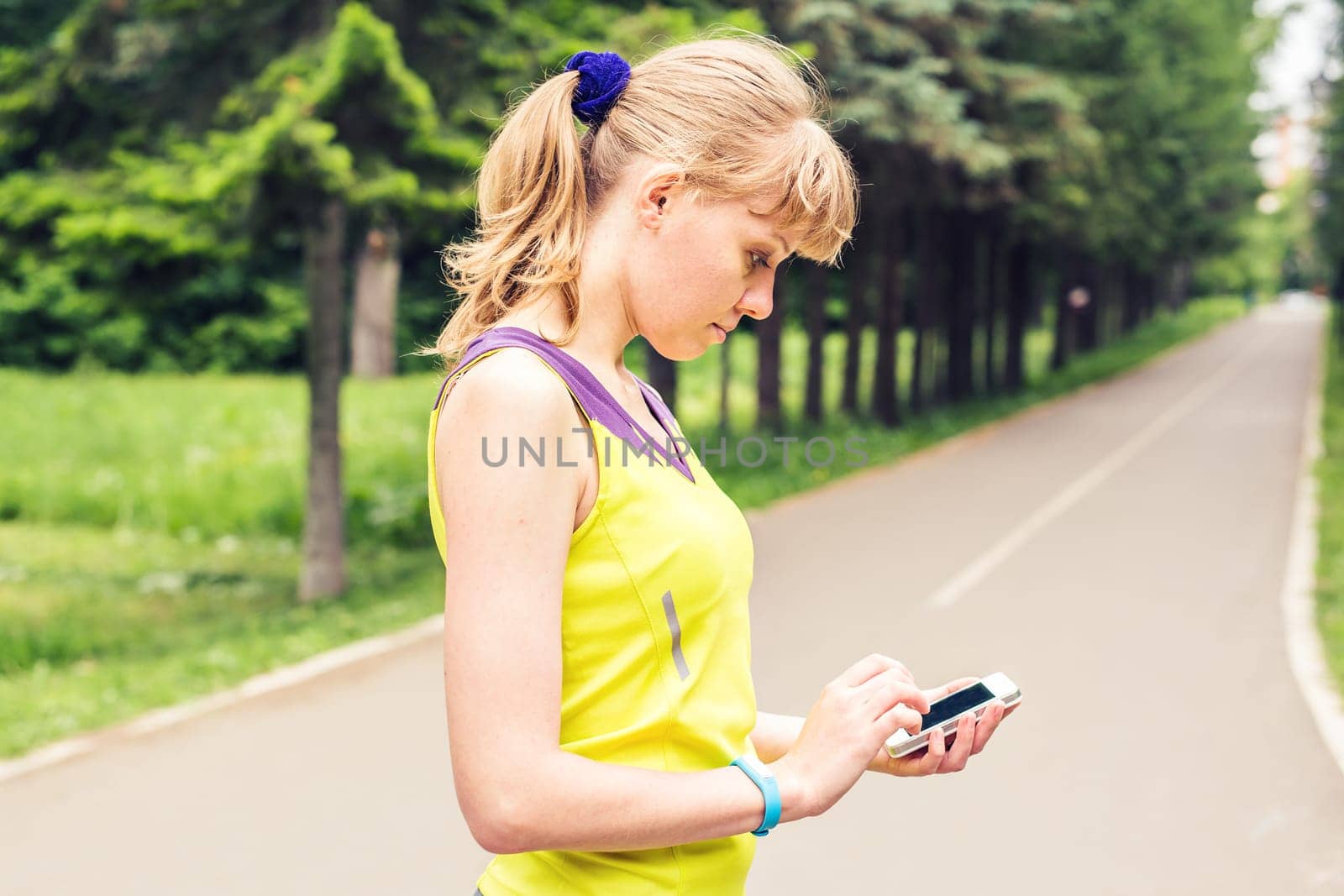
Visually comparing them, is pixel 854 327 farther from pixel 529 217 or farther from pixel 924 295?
pixel 529 217

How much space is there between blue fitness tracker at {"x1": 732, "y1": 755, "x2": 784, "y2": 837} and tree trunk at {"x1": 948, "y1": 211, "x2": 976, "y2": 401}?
80.8 ft

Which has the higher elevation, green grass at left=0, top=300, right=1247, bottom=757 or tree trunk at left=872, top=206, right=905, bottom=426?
tree trunk at left=872, top=206, right=905, bottom=426

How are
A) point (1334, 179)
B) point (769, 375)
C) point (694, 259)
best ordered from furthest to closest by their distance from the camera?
point (1334, 179)
point (769, 375)
point (694, 259)

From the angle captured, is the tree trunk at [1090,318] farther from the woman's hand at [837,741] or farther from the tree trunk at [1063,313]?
the woman's hand at [837,741]

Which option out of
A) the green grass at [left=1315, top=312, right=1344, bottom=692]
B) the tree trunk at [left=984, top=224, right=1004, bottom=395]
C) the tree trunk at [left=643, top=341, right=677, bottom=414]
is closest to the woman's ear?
the green grass at [left=1315, top=312, right=1344, bottom=692]

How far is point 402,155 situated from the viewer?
8344mm

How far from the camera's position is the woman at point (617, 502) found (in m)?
1.35

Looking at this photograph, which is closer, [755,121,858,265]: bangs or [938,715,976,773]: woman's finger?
[755,121,858,265]: bangs

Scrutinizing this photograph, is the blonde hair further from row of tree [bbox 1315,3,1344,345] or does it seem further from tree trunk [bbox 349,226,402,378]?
row of tree [bbox 1315,3,1344,345]

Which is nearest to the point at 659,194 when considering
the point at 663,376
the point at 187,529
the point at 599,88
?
the point at 599,88

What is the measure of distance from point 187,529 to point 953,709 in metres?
12.9

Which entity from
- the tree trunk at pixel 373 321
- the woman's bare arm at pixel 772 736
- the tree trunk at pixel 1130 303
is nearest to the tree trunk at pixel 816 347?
the tree trunk at pixel 373 321

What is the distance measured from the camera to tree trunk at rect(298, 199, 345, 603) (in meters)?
9.64

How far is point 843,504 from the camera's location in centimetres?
1455
